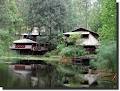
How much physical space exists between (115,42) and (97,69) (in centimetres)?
31

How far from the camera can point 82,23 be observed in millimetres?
4301

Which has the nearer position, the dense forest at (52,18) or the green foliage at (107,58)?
the green foliage at (107,58)

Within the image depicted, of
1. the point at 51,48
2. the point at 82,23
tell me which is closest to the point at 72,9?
the point at 82,23

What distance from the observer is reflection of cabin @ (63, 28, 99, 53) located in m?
4.25

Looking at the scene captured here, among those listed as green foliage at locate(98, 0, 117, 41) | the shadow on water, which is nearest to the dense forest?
green foliage at locate(98, 0, 117, 41)

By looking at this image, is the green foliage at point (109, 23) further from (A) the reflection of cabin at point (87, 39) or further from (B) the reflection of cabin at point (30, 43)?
(B) the reflection of cabin at point (30, 43)

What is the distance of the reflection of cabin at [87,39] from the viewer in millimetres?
4250

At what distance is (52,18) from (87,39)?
406 millimetres

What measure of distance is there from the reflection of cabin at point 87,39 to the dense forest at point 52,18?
0.04m

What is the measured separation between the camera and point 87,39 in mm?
4289

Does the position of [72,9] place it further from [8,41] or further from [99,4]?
[8,41]

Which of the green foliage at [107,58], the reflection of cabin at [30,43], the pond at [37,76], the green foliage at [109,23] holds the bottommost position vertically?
the pond at [37,76]

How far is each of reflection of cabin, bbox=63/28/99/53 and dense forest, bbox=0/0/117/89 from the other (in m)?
0.04

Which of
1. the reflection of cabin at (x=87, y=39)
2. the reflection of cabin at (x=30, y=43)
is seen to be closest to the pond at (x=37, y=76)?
the reflection of cabin at (x=30, y=43)
